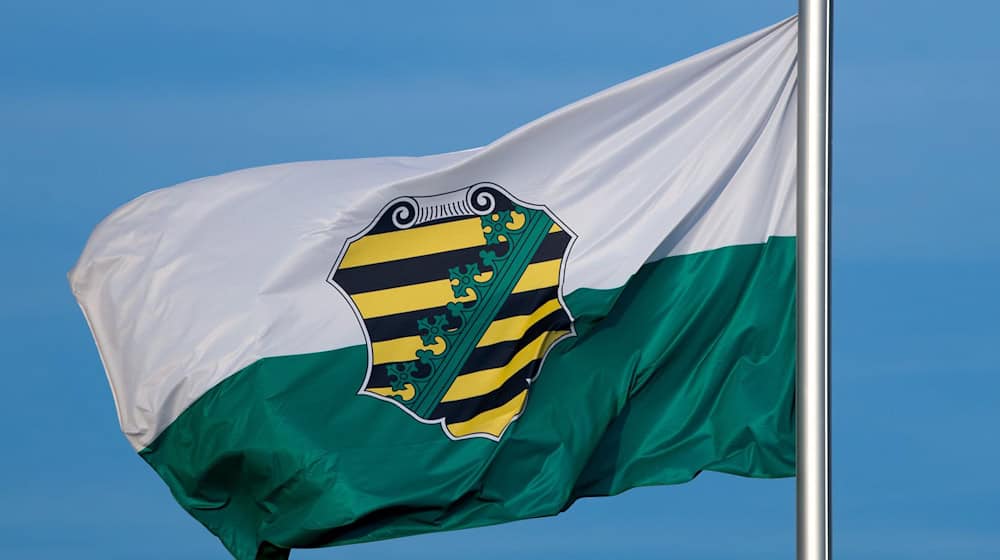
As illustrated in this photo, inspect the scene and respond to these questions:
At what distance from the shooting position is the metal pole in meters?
9.98

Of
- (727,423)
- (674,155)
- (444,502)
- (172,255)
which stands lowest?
(444,502)

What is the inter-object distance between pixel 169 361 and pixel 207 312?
1.50 feet

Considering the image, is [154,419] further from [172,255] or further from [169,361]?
[172,255]

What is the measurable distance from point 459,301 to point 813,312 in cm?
290

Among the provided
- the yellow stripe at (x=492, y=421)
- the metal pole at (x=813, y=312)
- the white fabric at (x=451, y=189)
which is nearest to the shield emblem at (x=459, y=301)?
the yellow stripe at (x=492, y=421)

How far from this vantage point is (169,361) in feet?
38.3

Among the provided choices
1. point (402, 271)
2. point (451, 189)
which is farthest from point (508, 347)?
point (451, 189)

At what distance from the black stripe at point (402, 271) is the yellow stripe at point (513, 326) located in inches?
14.8

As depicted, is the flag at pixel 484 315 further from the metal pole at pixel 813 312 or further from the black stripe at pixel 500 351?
the metal pole at pixel 813 312

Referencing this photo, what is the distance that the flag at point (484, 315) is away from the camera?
38.3 ft

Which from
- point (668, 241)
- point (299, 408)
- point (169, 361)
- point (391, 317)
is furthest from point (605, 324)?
point (169, 361)

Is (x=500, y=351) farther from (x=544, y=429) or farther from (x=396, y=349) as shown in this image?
(x=396, y=349)

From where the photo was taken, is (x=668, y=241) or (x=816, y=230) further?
(x=668, y=241)

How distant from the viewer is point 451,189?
12.1 metres
